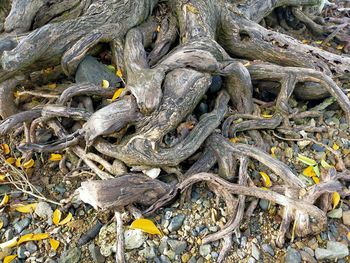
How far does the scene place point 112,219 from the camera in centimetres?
304

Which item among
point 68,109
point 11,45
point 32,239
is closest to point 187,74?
point 68,109

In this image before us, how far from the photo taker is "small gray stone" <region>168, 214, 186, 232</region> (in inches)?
118

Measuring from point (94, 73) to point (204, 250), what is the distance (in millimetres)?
2144

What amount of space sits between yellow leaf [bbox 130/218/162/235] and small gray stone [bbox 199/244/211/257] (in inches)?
14.5

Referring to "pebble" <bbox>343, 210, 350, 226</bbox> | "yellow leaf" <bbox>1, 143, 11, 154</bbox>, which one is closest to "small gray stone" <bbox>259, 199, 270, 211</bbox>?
"pebble" <bbox>343, 210, 350, 226</bbox>

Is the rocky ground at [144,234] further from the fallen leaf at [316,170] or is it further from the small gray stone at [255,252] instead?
the fallen leaf at [316,170]

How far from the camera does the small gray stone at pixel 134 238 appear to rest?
287 centimetres

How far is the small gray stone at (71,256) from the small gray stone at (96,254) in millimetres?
105

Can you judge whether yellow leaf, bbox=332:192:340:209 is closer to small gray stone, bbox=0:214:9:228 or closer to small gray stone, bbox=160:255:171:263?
small gray stone, bbox=160:255:171:263

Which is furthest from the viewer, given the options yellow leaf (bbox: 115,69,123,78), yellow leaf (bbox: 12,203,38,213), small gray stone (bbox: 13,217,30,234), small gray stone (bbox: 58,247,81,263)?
yellow leaf (bbox: 115,69,123,78)

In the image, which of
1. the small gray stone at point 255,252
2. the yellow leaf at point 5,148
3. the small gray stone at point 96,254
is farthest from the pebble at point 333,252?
the yellow leaf at point 5,148

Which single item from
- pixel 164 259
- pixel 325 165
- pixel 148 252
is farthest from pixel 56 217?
pixel 325 165

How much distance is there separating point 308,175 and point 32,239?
8.89 feet

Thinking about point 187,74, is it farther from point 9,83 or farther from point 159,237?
point 9,83
